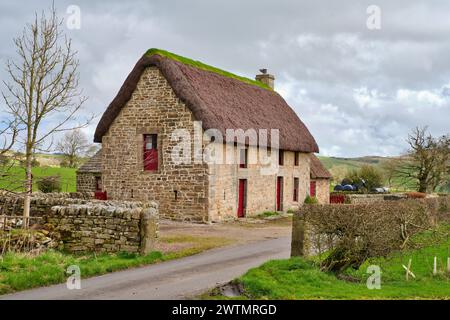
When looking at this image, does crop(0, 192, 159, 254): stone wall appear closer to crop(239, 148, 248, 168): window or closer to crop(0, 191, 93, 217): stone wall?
crop(0, 191, 93, 217): stone wall

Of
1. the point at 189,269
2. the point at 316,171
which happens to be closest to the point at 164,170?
the point at 189,269

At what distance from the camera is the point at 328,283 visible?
37.7 feet

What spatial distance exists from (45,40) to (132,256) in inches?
304

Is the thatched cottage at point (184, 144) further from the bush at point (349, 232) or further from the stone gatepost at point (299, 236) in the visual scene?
the bush at point (349, 232)

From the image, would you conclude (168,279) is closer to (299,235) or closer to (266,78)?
(299,235)

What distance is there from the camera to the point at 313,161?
41.2 metres

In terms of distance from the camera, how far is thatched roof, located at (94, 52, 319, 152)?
24.6 m

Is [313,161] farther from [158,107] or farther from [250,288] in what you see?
[250,288]

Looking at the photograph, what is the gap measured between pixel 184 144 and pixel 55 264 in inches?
503

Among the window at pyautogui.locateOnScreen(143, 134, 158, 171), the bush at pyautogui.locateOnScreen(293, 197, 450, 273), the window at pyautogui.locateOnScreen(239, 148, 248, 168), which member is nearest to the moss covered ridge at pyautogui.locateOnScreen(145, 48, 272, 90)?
the window at pyautogui.locateOnScreen(143, 134, 158, 171)

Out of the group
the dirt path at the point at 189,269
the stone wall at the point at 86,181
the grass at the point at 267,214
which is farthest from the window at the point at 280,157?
the stone wall at the point at 86,181

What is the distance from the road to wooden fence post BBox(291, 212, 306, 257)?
48.8 inches

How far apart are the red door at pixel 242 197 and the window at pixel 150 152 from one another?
445 centimetres

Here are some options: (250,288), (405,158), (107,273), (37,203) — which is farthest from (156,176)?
(405,158)
